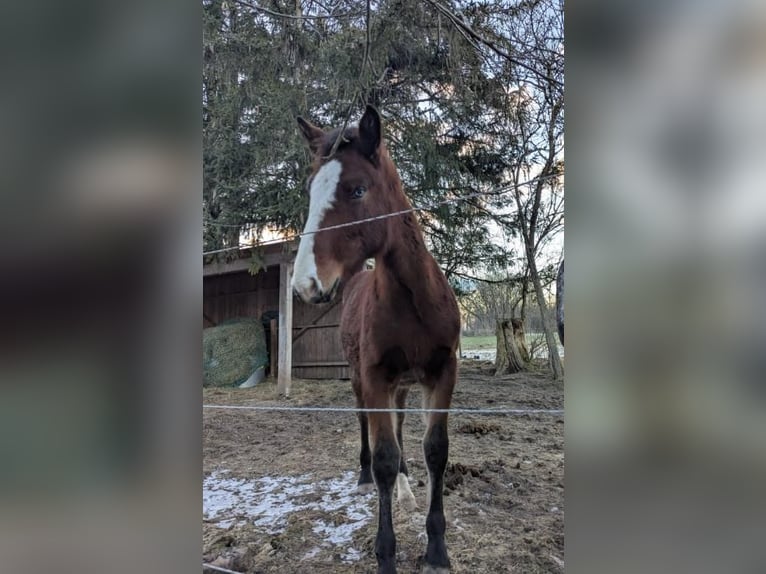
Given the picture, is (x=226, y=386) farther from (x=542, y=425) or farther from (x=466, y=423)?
(x=542, y=425)

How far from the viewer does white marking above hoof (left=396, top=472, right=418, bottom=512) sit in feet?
6.37

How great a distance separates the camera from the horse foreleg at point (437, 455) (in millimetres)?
1452

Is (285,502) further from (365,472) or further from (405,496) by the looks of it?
(405,496)

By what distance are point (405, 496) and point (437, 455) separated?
58 cm

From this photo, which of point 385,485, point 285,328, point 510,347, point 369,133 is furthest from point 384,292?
point 285,328

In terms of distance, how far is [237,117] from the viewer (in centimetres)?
251

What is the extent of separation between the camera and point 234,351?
136 inches

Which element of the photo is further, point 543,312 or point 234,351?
→ point 234,351

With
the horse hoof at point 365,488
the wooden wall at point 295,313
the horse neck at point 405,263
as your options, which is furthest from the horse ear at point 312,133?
the horse hoof at point 365,488

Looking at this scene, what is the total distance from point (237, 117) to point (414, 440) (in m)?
2.33

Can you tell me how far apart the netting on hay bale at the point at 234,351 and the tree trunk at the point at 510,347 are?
76.6 inches
